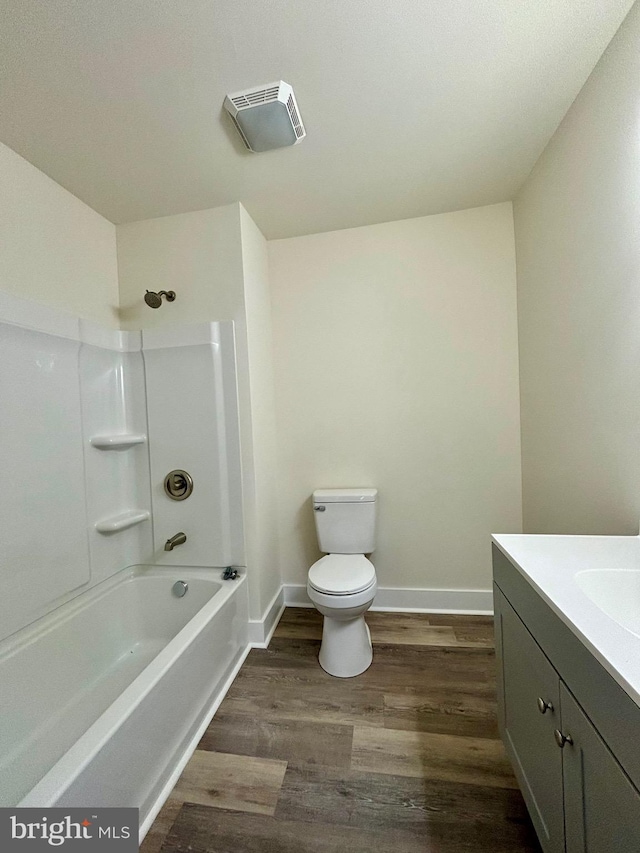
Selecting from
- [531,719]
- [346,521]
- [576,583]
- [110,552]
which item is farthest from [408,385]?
[110,552]

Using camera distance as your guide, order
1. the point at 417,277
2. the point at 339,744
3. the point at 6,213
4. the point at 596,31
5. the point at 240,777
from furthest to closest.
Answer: the point at 417,277 < the point at 6,213 < the point at 339,744 < the point at 240,777 < the point at 596,31

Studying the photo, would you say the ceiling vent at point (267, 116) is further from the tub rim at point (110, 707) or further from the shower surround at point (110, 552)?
the tub rim at point (110, 707)

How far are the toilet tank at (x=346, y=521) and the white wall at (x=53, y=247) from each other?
1.61m

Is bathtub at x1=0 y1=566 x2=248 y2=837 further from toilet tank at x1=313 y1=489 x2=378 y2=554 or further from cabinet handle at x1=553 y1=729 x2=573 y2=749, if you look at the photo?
cabinet handle at x1=553 y1=729 x2=573 y2=749

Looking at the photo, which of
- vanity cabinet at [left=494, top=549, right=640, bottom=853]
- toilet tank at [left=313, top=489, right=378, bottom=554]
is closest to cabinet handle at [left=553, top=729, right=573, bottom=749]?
vanity cabinet at [left=494, top=549, right=640, bottom=853]

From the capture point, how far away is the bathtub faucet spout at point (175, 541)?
1.86m

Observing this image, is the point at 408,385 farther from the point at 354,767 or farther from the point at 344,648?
the point at 354,767

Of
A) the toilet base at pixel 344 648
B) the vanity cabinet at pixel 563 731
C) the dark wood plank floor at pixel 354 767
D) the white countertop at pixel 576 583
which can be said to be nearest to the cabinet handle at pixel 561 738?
the vanity cabinet at pixel 563 731

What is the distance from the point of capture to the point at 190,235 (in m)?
1.90

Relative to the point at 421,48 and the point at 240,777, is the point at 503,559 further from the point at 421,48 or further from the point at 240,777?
the point at 421,48

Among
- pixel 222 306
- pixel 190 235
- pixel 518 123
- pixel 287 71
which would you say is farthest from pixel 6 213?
pixel 518 123

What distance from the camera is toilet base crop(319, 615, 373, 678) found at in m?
1.64

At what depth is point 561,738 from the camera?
0.74 m

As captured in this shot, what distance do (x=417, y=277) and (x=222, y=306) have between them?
3.77ft
